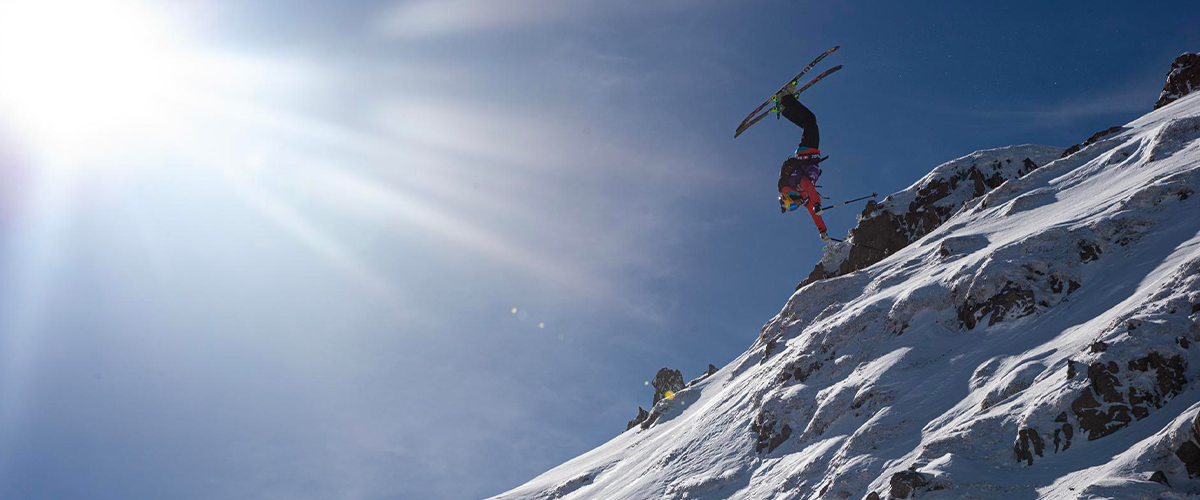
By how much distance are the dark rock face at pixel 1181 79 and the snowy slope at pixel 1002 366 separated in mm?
3695

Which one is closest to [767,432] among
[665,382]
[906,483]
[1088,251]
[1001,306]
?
[1001,306]

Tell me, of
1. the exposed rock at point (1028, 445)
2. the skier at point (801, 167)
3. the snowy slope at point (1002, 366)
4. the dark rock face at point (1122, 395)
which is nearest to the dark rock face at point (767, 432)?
the snowy slope at point (1002, 366)

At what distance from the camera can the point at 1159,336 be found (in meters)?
17.4

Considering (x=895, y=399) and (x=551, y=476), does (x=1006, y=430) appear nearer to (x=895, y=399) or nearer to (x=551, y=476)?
(x=895, y=399)

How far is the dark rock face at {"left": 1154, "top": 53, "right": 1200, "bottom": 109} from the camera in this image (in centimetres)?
4281

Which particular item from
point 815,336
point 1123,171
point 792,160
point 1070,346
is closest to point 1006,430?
point 1070,346

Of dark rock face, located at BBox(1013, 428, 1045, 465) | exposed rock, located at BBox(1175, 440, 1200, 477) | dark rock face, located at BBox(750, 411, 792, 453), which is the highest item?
dark rock face, located at BBox(750, 411, 792, 453)

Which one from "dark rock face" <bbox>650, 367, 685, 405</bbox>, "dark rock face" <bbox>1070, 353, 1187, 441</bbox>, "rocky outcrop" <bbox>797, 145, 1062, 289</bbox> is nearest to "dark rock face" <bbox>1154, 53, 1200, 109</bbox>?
"rocky outcrop" <bbox>797, 145, 1062, 289</bbox>

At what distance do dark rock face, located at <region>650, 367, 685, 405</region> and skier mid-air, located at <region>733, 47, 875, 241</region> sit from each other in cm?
3486

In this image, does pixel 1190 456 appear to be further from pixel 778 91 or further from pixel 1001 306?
pixel 778 91

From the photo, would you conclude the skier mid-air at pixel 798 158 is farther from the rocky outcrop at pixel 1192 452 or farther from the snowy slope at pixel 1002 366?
the rocky outcrop at pixel 1192 452

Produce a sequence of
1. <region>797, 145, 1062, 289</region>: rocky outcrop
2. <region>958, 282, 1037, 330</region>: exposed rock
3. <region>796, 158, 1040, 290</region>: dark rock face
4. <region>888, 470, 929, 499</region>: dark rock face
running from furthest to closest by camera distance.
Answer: <region>797, 145, 1062, 289</region>: rocky outcrop < <region>796, 158, 1040, 290</region>: dark rock face < <region>958, 282, 1037, 330</region>: exposed rock < <region>888, 470, 929, 499</region>: dark rock face

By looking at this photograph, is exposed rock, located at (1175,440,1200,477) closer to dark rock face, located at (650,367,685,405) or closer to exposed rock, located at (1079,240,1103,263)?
exposed rock, located at (1079,240,1103,263)

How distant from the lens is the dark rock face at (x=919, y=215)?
46562 millimetres
